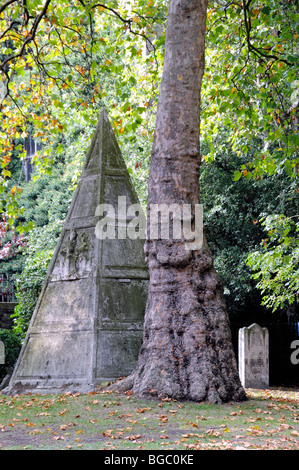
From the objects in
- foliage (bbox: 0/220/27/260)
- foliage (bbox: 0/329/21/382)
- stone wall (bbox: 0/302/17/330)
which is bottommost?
foliage (bbox: 0/329/21/382)

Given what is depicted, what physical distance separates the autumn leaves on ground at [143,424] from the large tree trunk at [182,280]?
0.91ft

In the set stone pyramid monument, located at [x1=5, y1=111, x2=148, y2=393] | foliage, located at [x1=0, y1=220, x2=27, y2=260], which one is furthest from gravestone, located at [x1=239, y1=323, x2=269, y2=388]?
foliage, located at [x1=0, y1=220, x2=27, y2=260]

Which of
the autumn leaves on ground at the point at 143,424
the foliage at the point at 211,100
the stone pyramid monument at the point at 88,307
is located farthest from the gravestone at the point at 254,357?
the autumn leaves on ground at the point at 143,424

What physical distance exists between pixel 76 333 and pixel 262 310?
10997mm

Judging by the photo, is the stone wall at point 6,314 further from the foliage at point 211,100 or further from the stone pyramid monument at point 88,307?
the stone pyramid monument at point 88,307

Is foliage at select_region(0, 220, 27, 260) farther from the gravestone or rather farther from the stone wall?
the gravestone

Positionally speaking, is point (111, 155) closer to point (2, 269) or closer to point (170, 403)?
point (170, 403)

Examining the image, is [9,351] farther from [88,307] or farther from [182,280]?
[182,280]

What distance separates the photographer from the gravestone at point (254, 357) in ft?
36.7

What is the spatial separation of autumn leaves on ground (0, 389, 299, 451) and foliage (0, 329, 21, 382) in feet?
21.5

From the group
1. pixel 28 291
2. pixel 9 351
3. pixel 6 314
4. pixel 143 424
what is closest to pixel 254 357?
pixel 9 351

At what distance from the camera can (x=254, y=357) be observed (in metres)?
11.3

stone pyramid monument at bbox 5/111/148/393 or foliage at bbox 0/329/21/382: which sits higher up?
stone pyramid monument at bbox 5/111/148/393

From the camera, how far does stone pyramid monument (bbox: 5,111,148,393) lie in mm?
7137
